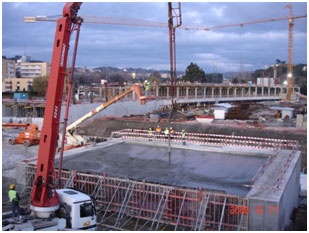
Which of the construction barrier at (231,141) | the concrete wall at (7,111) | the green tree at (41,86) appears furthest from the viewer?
the green tree at (41,86)

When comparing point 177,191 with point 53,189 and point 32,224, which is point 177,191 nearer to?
point 53,189

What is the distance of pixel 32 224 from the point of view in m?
8.67

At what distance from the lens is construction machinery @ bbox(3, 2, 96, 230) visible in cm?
953

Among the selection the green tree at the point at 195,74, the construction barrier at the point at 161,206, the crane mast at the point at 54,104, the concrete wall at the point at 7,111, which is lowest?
the construction barrier at the point at 161,206

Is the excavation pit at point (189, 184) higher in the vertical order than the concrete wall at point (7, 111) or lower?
lower

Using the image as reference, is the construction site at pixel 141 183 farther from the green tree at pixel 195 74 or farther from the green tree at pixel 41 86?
the green tree at pixel 195 74

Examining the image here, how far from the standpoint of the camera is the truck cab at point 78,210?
9539 mm

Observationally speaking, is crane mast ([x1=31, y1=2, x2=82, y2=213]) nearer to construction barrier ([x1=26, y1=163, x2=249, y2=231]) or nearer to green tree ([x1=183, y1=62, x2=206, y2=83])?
construction barrier ([x1=26, y1=163, x2=249, y2=231])

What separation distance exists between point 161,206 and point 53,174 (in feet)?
12.9

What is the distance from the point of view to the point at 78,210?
958 cm

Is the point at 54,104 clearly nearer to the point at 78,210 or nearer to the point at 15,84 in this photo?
the point at 78,210

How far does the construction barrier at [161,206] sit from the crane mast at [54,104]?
2950mm

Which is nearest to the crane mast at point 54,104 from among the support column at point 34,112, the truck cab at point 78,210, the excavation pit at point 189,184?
the truck cab at point 78,210

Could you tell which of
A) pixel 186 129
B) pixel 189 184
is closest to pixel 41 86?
pixel 186 129
